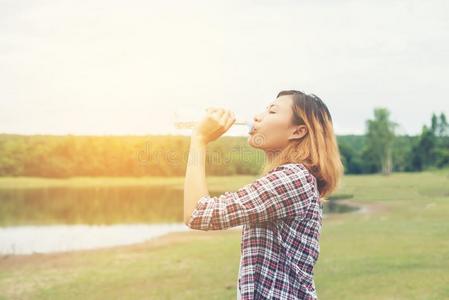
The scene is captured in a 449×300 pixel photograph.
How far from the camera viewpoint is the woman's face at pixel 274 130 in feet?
5.29

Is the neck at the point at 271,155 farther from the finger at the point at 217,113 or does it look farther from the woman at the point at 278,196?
the finger at the point at 217,113

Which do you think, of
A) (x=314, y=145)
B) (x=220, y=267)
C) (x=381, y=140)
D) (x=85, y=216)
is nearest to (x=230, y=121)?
(x=314, y=145)

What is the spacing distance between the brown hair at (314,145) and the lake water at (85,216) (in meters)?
12.1

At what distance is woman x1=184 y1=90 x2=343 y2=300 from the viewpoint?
150cm

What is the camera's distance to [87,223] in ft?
67.5

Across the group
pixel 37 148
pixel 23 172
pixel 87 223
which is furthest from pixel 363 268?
pixel 23 172

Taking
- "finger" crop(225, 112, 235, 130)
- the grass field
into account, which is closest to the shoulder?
"finger" crop(225, 112, 235, 130)

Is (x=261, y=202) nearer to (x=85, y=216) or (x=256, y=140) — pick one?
(x=256, y=140)

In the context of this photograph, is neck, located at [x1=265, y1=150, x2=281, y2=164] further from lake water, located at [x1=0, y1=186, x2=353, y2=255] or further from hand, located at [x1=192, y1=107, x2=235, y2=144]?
lake water, located at [x1=0, y1=186, x2=353, y2=255]

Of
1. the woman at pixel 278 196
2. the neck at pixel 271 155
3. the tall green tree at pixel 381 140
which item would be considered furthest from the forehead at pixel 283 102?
the tall green tree at pixel 381 140

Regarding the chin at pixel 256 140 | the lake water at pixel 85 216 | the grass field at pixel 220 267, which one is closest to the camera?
the chin at pixel 256 140

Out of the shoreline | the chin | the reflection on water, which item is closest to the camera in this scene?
→ the chin

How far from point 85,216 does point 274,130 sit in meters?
21.9

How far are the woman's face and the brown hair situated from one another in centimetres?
1
